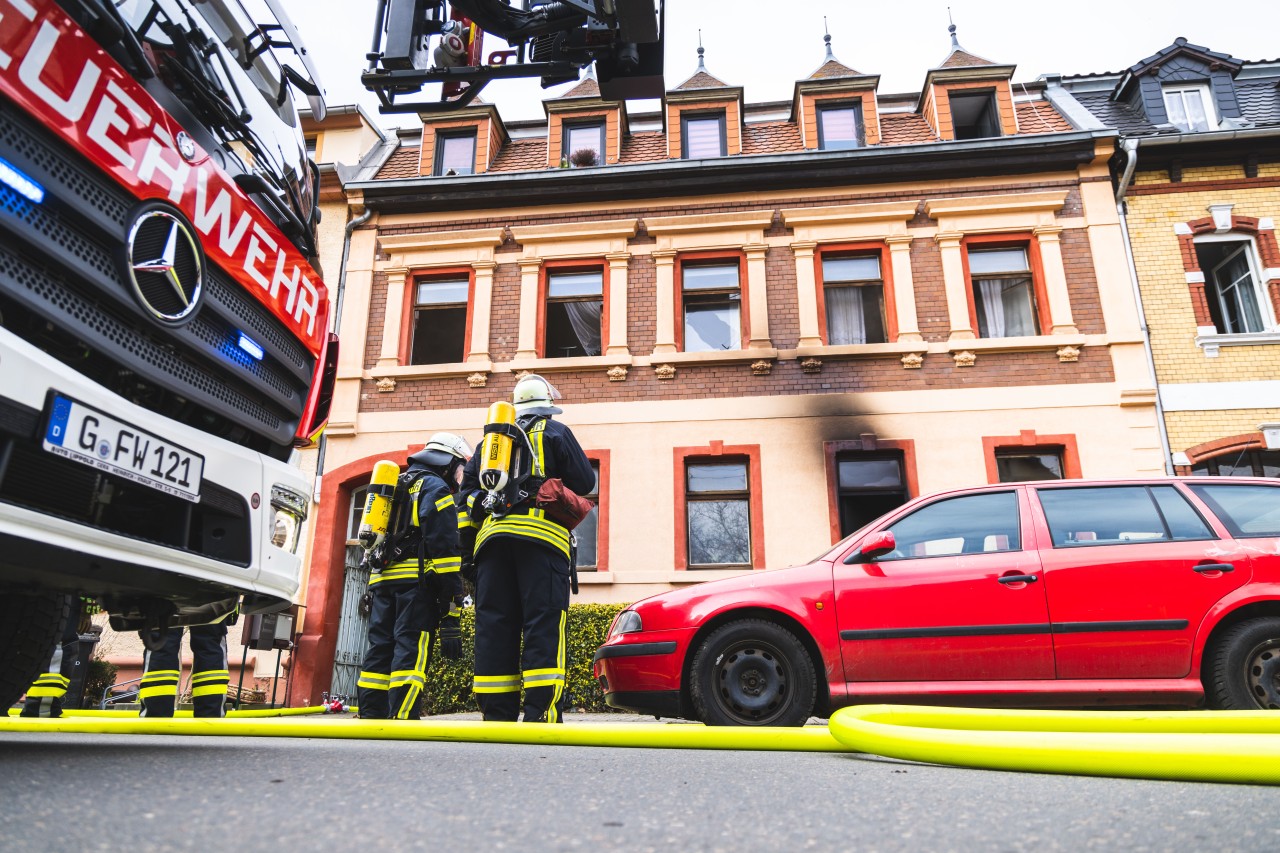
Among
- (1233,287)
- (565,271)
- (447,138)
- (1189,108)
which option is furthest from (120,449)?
(1189,108)

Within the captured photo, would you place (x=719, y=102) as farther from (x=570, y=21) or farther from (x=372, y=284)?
(x=570, y=21)

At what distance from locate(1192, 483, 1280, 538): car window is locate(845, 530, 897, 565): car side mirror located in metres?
1.94

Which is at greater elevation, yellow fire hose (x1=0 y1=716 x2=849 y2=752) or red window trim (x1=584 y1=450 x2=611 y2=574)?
red window trim (x1=584 y1=450 x2=611 y2=574)

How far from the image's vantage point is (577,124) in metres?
14.0

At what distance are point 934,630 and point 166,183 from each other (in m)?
4.24

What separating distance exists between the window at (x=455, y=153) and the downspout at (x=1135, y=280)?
978 cm

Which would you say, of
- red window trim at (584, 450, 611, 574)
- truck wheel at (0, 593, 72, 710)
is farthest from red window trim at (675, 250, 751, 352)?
truck wheel at (0, 593, 72, 710)

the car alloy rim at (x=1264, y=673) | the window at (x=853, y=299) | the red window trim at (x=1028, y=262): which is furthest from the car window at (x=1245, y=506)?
the window at (x=853, y=299)

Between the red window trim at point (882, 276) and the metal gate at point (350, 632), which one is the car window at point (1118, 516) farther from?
the metal gate at point (350, 632)

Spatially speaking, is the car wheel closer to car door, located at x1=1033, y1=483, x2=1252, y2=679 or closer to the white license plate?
car door, located at x1=1033, y1=483, x2=1252, y2=679

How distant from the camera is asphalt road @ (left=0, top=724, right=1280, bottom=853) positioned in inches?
55.7

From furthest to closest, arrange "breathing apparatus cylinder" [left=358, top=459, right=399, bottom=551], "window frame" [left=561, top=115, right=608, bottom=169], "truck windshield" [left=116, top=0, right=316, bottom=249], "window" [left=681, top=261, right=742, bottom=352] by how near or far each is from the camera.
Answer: "window frame" [left=561, top=115, right=608, bottom=169]
"window" [left=681, top=261, right=742, bottom=352]
"breathing apparatus cylinder" [left=358, top=459, right=399, bottom=551]
"truck windshield" [left=116, top=0, right=316, bottom=249]

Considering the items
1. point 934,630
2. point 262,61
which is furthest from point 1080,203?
point 262,61

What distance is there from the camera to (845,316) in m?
12.1
